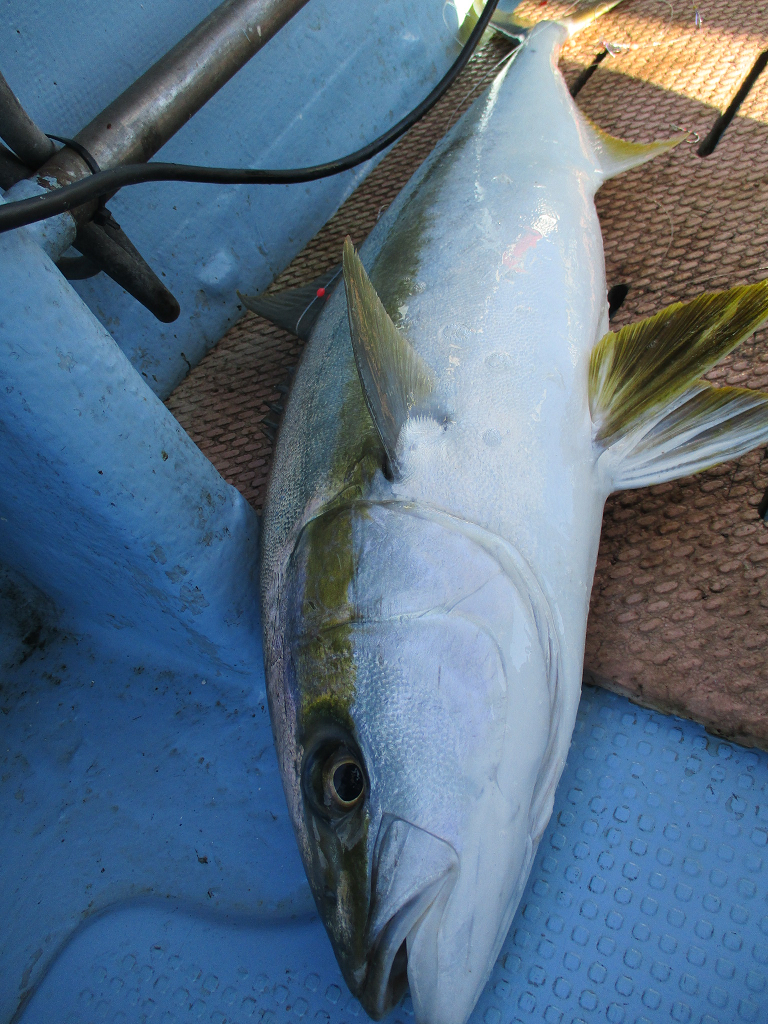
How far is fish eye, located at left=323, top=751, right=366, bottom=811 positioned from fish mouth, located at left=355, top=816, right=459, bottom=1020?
10 cm

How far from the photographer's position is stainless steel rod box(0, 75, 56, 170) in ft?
4.13

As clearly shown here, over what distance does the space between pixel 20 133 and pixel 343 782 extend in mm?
1376

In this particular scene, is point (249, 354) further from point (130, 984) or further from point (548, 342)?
point (130, 984)

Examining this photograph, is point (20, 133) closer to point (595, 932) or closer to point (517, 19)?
point (595, 932)

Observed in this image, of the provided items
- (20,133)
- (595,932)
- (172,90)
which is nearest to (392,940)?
(595,932)

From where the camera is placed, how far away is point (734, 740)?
129 centimetres

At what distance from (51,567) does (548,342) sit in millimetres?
1364

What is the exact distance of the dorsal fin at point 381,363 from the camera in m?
1.17

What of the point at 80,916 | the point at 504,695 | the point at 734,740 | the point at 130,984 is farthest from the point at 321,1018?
the point at 734,740

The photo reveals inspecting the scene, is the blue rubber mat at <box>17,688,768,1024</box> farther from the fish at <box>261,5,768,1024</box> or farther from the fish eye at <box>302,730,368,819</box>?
the fish eye at <box>302,730,368,819</box>

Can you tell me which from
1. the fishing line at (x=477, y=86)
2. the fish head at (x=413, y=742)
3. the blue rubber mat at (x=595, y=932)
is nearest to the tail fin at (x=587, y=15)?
the fishing line at (x=477, y=86)

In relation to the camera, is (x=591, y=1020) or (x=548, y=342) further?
(x=548, y=342)

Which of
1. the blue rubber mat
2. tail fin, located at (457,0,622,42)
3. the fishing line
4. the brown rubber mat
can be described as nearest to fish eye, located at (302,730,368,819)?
the blue rubber mat

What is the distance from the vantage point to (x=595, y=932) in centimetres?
117
